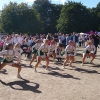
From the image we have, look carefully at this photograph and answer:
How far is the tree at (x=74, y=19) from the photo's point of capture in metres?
51.4

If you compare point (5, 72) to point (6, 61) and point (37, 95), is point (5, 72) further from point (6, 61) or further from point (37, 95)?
point (37, 95)

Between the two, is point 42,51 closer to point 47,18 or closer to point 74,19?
point 74,19

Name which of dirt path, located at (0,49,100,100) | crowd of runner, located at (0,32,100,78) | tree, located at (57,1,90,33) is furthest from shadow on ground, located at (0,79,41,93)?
tree, located at (57,1,90,33)

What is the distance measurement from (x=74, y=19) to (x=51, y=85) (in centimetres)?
4470

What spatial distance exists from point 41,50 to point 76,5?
43422mm

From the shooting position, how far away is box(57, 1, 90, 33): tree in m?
51.4

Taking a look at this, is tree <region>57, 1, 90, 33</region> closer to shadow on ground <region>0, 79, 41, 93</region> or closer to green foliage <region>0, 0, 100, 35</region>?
green foliage <region>0, 0, 100, 35</region>

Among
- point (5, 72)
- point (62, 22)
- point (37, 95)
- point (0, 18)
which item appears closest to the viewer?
point (37, 95)

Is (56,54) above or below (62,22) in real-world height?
below

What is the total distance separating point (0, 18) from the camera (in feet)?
148

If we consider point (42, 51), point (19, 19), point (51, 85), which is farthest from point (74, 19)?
point (51, 85)

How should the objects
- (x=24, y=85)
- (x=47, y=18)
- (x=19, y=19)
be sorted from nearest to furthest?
(x=24, y=85), (x=19, y=19), (x=47, y=18)

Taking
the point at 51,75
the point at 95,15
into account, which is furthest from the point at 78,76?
the point at 95,15

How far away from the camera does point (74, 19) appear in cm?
5184
